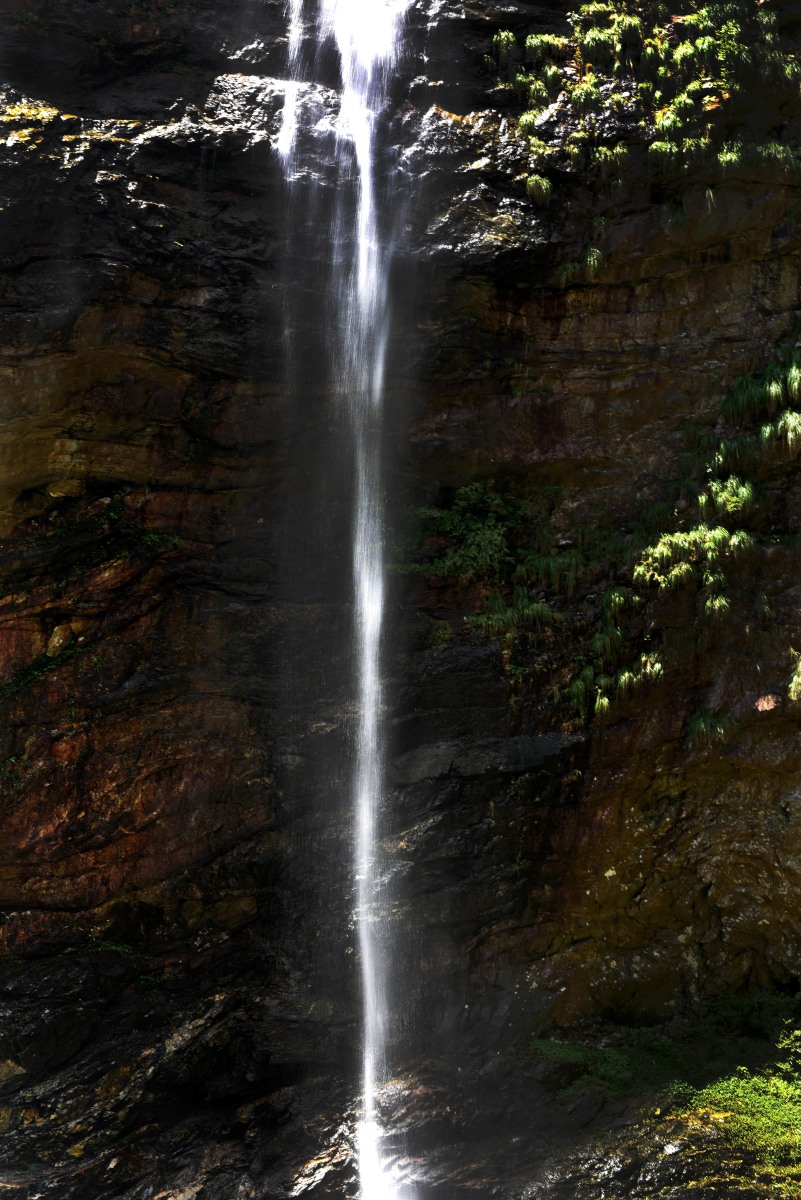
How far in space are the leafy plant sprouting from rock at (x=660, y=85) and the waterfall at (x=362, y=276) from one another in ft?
5.29

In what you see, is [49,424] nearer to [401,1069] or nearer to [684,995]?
[401,1069]

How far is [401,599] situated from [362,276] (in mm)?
3835

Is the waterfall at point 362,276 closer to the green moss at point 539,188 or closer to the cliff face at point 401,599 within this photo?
the cliff face at point 401,599

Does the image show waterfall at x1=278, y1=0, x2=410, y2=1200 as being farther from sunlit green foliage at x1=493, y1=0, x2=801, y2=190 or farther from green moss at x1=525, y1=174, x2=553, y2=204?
green moss at x1=525, y1=174, x2=553, y2=204

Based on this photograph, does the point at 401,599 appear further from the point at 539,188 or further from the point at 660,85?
the point at 660,85

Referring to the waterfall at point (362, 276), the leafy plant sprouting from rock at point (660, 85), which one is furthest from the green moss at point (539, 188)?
the waterfall at point (362, 276)

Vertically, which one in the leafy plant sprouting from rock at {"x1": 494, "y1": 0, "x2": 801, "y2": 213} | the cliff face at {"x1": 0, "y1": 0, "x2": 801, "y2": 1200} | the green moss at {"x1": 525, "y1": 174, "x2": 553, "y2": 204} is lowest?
the cliff face at {"x1": 0, "y1": 0, "x2": 801, "y2": 1200}

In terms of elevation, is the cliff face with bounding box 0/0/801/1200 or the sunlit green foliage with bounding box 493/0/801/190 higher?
the sunlit green foliage with bounding box 493/0/801/190

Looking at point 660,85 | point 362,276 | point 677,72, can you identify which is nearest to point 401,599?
point 362,276

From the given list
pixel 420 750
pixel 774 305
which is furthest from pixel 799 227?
pixel 420 750

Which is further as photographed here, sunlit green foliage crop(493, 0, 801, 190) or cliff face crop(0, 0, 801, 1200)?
sunlit green foliage crop(493, 0, 801, 190)

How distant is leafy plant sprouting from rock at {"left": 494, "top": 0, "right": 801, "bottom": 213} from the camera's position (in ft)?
32.8

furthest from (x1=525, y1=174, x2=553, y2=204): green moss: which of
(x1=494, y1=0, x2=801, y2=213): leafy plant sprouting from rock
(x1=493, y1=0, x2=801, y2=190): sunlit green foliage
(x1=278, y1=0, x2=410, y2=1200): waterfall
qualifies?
(x1=278, y1=0, x2=410, y2=1200): waterfall

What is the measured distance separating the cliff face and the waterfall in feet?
0.77
